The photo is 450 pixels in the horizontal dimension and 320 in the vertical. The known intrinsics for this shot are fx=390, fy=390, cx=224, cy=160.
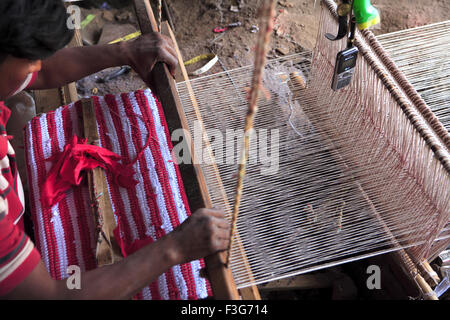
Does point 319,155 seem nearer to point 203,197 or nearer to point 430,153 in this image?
point 430,153

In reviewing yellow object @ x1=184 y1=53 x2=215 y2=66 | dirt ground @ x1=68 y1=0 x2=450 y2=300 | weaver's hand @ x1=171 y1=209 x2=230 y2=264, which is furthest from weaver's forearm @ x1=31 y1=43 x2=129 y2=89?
yellow object @ x1=184 y1=53 x2=215 y2=66

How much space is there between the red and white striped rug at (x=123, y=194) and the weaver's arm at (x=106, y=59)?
0.57 ft

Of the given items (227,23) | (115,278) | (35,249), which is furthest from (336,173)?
(227,23)

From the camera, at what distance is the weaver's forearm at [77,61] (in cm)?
161

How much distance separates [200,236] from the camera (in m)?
1.09

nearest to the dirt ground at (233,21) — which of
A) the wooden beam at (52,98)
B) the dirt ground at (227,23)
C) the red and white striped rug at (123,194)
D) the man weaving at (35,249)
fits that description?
the dirt ground at (227,23)

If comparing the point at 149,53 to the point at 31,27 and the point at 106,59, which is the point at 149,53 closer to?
the point at 106,59

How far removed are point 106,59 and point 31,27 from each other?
0.65 meters

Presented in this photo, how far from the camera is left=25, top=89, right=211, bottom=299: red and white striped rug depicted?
1375 mm

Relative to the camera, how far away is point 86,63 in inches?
64.6

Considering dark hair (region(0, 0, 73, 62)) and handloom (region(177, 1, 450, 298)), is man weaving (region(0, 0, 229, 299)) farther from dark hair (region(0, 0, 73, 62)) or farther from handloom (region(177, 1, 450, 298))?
handloom (region(177, 1, 450, 298))

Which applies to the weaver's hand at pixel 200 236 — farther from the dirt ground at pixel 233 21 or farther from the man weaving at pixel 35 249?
the dirt ground at pixel 233 21

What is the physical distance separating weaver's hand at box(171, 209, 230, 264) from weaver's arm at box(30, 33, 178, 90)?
0.72 m
